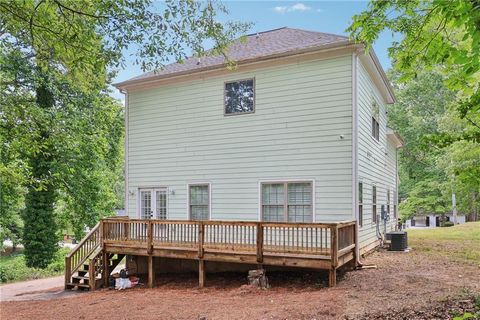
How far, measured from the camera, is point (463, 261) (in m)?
10.4

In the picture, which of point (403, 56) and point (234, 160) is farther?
point (234, 160)

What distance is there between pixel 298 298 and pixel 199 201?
4.94m

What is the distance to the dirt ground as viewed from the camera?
20.2ft

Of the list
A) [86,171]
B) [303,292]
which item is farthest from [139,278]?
[86,171]

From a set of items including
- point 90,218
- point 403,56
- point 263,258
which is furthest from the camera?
point 90,218

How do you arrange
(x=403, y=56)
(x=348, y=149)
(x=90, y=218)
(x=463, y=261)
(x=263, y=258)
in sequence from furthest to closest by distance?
(x=90, y=218)
(x=463, y=261)
(x=348, y=149)
(x=263, y=258)
(x=403, y=56)

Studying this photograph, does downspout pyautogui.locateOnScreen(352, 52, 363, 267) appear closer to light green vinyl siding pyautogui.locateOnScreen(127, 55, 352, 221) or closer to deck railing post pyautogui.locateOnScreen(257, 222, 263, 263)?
light green vinyl siding pyautogui.locateOnScreen(127, 55, 352, 221)

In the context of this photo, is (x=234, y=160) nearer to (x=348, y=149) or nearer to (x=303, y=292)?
(x=348, y=149)

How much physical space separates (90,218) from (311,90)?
1171 cm

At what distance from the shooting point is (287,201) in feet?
33.4

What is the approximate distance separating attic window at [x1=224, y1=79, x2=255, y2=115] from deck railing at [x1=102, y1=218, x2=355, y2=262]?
11.2 feet

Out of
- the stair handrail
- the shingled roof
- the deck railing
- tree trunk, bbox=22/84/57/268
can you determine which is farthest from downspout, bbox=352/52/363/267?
tree trunk, bbox=22/84/57/268

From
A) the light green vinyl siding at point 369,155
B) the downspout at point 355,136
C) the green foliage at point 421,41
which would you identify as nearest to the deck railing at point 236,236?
the downspout at point 355,136

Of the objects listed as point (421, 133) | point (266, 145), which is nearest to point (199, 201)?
point (266, 145)
